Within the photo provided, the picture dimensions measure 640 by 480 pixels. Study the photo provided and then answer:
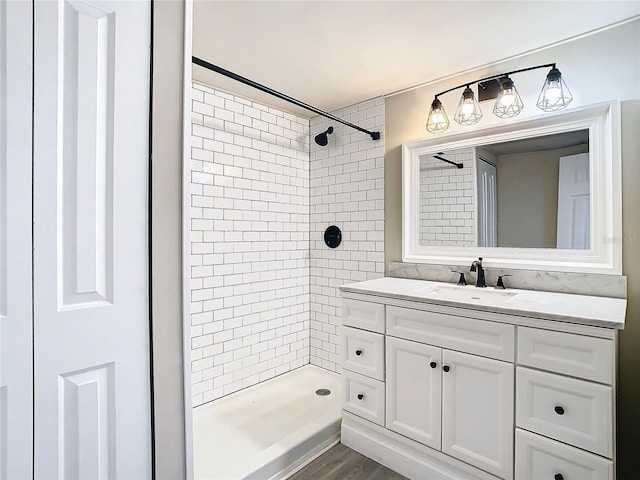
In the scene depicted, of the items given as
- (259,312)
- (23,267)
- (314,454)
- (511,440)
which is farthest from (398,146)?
(23,267)

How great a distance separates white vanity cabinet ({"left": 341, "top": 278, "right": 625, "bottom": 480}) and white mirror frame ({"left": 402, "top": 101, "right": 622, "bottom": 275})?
0.23 meters

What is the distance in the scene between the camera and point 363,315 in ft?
6.88

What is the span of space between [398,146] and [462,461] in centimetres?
203

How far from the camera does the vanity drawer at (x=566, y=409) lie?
1.34 m

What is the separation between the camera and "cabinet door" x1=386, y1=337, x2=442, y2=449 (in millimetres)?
1788

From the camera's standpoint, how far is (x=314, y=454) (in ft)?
6.91

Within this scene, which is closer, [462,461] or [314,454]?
[462,461]

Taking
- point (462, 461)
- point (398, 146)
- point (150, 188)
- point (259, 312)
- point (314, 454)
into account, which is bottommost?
point (314, 454)

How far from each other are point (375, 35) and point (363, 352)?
1.80m

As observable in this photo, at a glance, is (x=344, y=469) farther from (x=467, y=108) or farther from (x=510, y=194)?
(x=467, y=108)

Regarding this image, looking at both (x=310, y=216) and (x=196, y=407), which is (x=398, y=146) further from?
(x=196, y=407)

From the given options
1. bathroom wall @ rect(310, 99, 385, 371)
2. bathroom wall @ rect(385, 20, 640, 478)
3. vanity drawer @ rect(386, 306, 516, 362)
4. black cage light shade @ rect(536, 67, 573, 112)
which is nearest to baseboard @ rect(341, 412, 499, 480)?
vanity drawer @ rect(386, 306, 516, 362)

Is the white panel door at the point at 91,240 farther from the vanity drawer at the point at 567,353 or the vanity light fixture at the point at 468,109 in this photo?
the vanity light fixture at the point at 468,109

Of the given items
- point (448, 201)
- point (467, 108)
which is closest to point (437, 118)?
point (467, 108)
